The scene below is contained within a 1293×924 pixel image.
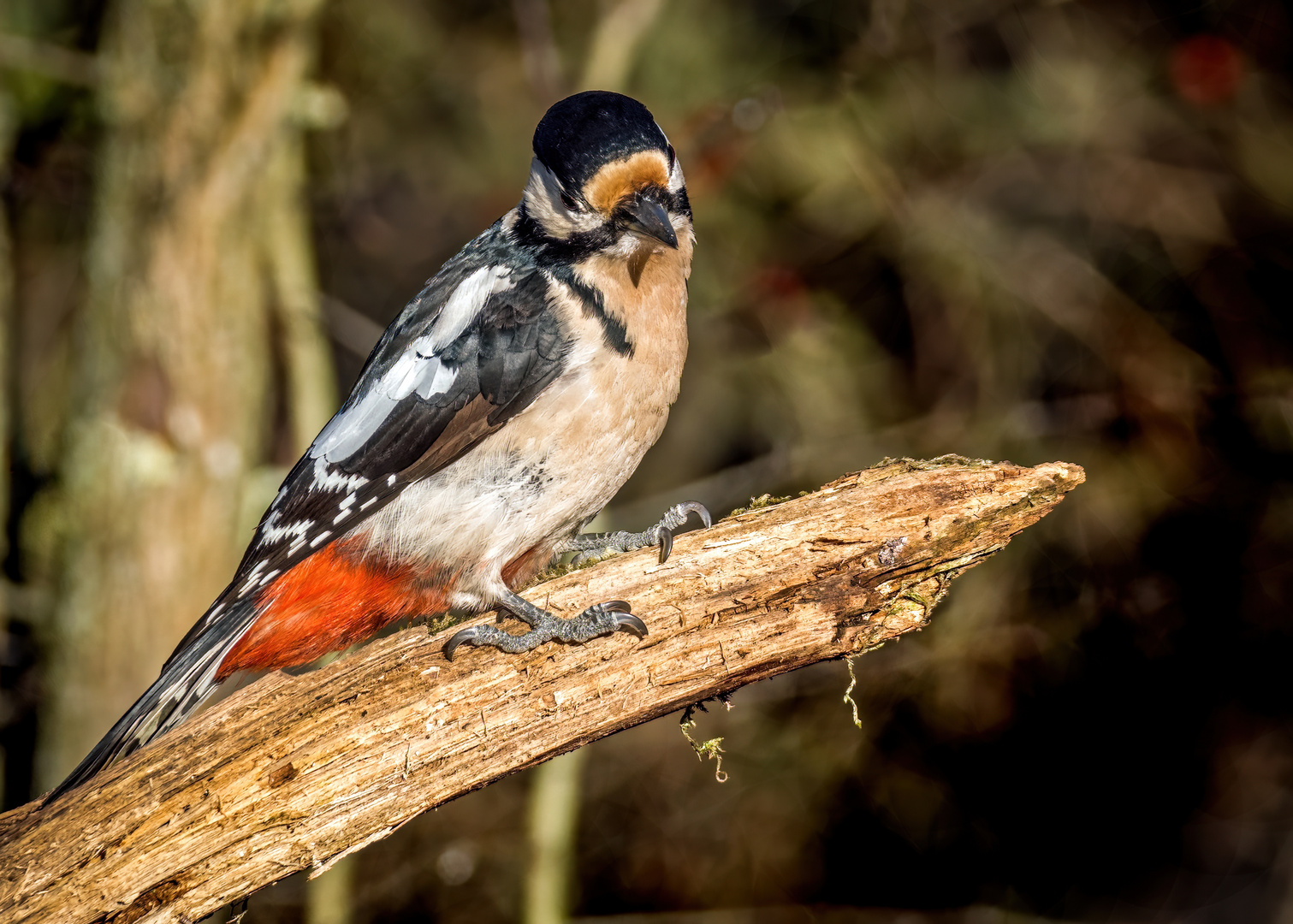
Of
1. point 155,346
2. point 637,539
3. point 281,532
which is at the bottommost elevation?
point 637,539

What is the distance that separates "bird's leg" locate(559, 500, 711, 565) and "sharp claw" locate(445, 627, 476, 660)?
54 cm

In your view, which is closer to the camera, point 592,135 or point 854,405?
point 592,135

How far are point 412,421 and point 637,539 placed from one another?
83 cm

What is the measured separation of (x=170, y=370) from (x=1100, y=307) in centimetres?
469

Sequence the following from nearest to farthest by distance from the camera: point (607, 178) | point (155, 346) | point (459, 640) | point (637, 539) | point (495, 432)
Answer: point (459, 640), point (607, 178), point (495, 432), point (637, 539), point (155, 346)

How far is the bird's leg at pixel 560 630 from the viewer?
262 centimetres

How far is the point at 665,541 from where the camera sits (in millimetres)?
2850

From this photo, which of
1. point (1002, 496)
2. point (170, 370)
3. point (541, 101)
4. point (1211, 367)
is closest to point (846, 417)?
point (1211, 367)

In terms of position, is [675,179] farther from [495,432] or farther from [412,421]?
[412,421]

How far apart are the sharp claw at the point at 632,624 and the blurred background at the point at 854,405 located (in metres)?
2.41

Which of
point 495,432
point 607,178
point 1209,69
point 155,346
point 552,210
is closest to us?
point 607,178

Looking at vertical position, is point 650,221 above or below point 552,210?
below

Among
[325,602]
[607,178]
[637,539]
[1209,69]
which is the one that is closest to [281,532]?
[325,602]

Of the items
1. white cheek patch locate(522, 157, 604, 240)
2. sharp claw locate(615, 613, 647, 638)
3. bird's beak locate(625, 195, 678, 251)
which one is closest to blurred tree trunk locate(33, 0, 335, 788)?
white cheek patch locate(522, 157, 604, 240)
